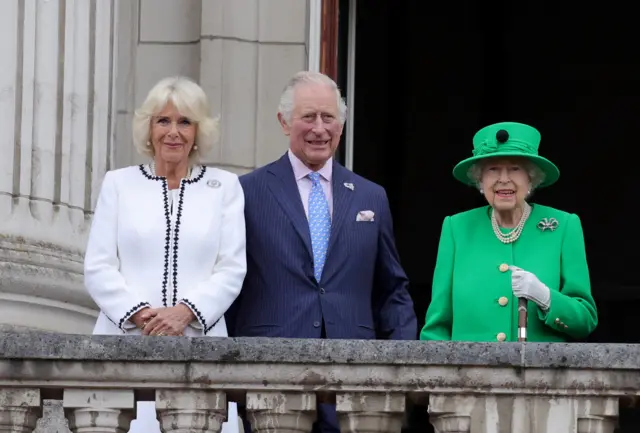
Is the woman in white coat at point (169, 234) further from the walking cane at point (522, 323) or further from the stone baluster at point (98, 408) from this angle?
the walking cane at point (522, 323)

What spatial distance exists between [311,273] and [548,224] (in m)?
0.81

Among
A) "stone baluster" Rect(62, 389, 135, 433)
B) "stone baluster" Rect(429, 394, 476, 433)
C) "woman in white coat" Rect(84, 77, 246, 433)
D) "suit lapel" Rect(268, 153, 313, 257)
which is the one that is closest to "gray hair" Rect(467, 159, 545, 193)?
"suit lapel" Rect(268, 153, 313, 257)

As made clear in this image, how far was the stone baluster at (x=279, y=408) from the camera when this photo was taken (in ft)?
21.2

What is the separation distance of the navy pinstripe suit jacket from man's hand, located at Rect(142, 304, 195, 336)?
37cm

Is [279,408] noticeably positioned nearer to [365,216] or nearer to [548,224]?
[365,216]

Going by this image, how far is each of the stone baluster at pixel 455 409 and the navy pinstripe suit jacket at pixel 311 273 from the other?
870 millimetres

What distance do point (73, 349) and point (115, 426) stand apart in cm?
26

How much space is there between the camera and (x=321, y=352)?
641cm

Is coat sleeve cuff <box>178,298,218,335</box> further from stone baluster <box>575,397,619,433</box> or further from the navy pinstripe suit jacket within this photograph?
stone baluster <box>575,397,619,433</box>

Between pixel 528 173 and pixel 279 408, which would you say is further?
pixel 528 173

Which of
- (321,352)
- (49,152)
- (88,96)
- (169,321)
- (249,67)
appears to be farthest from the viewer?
(249,67)

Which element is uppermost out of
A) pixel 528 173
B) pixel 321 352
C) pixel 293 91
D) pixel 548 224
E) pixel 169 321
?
pixel 293 91

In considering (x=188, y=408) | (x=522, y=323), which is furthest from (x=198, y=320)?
(x=522, y=323)

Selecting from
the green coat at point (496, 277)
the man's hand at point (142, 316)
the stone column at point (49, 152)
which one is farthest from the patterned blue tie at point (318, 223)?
the stone column at point (49, 152)
